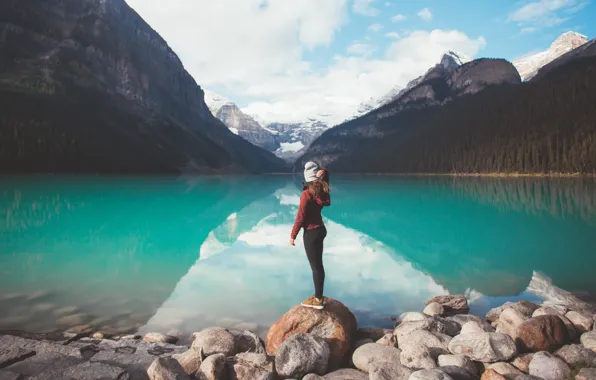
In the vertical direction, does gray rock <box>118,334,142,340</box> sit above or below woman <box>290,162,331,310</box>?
below

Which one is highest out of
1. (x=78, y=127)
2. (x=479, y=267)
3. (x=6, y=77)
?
(x=6, y=77)

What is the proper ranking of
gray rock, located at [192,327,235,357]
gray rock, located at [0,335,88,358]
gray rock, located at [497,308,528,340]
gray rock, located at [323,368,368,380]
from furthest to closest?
gray rock, located at [497,308,528,340] < gray rock, located at [192,327,235,357] < gray rock, located at [0,335,88,358] < gray rock, located at [323,368,368,380]

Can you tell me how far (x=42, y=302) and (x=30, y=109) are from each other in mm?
151929

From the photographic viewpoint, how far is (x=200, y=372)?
6.68 m

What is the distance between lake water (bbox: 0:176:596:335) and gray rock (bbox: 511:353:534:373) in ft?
13.2

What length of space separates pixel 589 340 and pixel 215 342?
22.9ft

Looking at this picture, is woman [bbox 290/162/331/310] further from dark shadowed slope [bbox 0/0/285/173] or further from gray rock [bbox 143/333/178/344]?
dark shadowed slope [bbox 0/0/285/173]

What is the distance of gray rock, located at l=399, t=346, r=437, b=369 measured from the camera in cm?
674

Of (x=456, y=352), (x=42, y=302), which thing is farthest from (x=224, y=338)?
(x=42, y=302)

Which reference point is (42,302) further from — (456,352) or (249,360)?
(456,352)

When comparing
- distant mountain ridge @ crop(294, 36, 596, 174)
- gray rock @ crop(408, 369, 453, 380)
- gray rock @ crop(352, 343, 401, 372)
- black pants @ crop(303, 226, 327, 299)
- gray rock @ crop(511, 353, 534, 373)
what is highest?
distant mountain ridge @ crop(294, 36, 596, 174)

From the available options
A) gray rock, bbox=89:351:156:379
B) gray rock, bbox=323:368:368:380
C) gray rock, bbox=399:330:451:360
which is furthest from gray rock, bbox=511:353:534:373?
gray rock, bbox=89:351:156:379

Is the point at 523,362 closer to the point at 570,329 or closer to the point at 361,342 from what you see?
the point at 570,329

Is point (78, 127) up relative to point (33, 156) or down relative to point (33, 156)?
up
